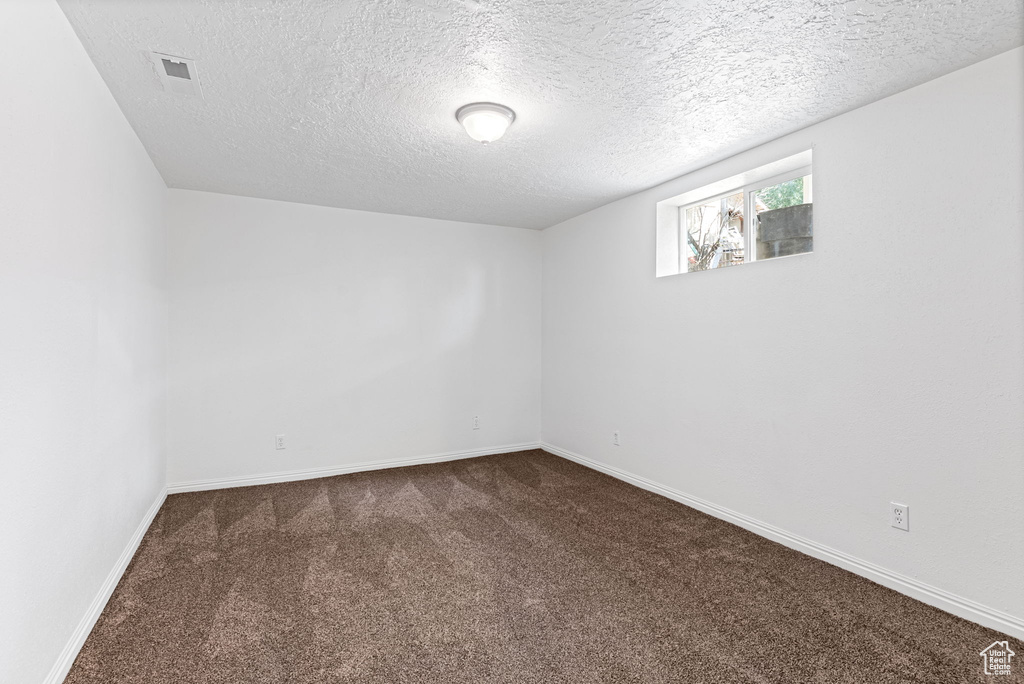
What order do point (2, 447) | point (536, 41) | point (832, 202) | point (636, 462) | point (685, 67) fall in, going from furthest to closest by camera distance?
point (636, 462)
point (832, 202)
point (685, 67)
point (536, 41)
point (2, 447)

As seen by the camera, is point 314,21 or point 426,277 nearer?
point 314,21

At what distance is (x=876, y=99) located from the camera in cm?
238

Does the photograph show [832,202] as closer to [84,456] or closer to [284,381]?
[84,456]

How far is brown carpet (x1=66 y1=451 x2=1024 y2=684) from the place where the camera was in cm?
175

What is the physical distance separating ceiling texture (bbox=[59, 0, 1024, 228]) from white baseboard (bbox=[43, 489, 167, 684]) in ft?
7.57

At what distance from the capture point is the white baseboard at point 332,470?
12.6ft

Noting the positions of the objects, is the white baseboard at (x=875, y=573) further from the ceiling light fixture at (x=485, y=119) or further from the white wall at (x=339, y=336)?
the ceiling light fixture at (x=485, y=119)

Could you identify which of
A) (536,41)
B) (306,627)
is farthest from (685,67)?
(306,627)

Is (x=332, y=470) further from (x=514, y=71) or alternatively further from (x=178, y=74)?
(x=514, y=71)

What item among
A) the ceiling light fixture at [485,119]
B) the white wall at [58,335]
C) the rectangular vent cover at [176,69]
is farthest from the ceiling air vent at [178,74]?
the ceiling light fixture at [485,119]

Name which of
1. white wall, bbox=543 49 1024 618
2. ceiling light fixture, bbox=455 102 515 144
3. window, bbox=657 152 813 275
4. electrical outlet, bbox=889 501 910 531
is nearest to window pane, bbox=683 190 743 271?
window, bbox=657 152 813 275

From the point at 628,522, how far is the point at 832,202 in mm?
2249

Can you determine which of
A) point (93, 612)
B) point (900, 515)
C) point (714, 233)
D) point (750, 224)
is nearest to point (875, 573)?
point (900, 515)

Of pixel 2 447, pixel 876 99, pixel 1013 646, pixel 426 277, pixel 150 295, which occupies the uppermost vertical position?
pixel 876 99
